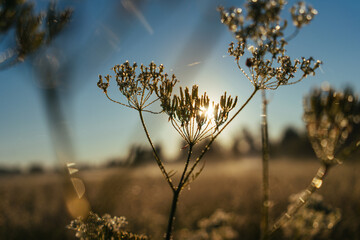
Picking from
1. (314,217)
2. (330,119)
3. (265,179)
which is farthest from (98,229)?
(314,217)

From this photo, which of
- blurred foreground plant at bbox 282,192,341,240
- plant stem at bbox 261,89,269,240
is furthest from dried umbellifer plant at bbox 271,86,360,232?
blurred foreground plant at bbox 282,192,341,240

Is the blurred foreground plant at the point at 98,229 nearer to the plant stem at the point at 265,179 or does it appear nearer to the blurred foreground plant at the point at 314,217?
the plant stem at the point at 265,179

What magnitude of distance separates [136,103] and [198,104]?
0.47 meters

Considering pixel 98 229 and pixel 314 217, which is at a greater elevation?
pixel 98 229

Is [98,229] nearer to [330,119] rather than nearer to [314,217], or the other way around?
[330,119]

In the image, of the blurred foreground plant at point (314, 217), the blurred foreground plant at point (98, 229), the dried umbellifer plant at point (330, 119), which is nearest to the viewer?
the blurred foreground plant at point (98, 229)

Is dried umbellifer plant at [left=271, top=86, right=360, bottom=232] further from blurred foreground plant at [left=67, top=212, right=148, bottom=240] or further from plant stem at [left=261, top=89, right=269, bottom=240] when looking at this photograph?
blurred foreground plant at [left=67, top=212, right=148, bottom=240]

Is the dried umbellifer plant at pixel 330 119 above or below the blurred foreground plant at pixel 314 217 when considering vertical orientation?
above

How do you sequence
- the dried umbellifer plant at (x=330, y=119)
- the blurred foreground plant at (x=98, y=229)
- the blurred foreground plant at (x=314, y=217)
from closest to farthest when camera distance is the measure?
1. the blurred foreground plant at (x=98, y=229)
2. the dried umbellifer plant at (x=330, y=119)
3. the blurred foreground plant at (x=314, y=217)

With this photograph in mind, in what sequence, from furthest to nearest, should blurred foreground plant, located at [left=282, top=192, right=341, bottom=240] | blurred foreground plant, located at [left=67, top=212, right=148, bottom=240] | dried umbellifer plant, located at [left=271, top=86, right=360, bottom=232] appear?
1. blurred foreground plant, located at [left=282, top=192, right=341, bottom=240]
2. dried umbellifer plant, located at [left=271, top=86, right=360, bottom=232]
3. blurred foreground plant, located at [left=67, top=212, right=148, bottom=240]

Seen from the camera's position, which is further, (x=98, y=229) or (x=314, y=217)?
(x=314, y=217)

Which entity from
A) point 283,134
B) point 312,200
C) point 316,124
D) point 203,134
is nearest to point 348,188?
point 312,200

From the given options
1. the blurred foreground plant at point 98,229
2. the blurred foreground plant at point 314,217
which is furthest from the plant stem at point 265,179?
the blurred foreground plant at point 314,217

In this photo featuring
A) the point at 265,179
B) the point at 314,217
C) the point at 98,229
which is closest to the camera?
the point at 98,229
